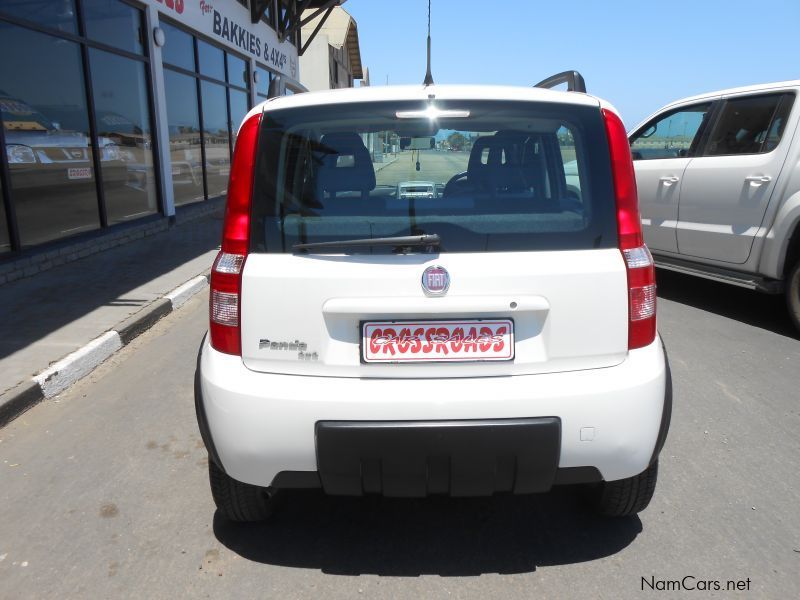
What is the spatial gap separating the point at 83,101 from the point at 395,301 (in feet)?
27.1

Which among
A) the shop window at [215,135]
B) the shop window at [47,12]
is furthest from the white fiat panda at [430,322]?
the shop window at [215,135]

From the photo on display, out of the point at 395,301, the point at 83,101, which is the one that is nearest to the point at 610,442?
the point at 395,301

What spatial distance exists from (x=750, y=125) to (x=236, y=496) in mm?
5372

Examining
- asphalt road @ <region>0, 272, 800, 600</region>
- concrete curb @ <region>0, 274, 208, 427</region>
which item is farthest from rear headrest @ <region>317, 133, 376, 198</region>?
concrete curb @ <region>0, 274, 208, 427</region>

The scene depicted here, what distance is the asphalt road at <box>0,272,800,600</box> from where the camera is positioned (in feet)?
7.66

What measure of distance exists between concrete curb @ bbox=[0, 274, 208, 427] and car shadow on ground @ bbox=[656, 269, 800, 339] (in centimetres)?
497

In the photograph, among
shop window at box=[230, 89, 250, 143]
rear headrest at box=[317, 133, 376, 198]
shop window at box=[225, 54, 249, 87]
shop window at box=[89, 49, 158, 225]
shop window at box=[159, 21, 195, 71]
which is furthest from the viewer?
shop window at box=[230, 89, 250, 143]

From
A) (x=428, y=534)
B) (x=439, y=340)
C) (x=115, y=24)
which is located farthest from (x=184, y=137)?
(x=439, y=340)

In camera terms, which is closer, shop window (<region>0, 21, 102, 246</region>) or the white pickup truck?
the white pickup truck

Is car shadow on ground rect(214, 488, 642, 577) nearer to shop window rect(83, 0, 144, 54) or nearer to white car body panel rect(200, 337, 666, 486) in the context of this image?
white car body panel rect(200, 337, 666, 486)

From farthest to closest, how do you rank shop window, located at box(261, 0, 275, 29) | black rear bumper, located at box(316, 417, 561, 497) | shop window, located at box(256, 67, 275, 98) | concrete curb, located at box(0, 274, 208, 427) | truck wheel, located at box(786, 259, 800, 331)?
shop window, located at box(261, 0, 275, 29), shop window, located at box(256, 67, 275, 98), truck wheel, located at box(786, 259, 800, 331), concrete curb, located at box(0, 274, 208, 427), black rear bumper, located at box(316, 417, 561, 497)

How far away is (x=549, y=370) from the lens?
2.21 metres

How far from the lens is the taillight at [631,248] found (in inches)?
89.4

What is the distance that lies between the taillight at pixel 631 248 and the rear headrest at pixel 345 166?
0.91 meters
